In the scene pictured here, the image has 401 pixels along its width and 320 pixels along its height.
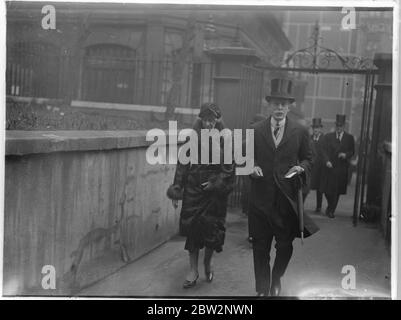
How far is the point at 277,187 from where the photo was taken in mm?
3811

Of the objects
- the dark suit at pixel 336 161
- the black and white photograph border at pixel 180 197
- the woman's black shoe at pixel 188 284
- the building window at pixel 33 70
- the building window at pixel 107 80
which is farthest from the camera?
the dark suit at pixel 336 161

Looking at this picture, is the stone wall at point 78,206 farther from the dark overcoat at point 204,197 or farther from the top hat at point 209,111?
the top hat at point 209,111

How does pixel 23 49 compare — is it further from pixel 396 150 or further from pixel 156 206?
pixel 396 150

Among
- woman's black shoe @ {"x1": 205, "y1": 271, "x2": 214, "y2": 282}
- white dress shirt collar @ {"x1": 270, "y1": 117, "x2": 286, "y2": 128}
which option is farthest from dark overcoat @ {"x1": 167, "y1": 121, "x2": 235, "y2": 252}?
white dress shirt collar @ {"x1": 270, "y1": 117, "x2": 286, "y2": 128}

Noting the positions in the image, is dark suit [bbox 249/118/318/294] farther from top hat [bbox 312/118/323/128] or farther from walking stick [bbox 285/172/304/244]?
top hat [bbox 312/118/323/128]

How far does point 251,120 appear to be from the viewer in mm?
4629

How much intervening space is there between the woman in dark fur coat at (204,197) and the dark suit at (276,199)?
0.29 meters

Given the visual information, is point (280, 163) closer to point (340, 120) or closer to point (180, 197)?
point (180, 197)

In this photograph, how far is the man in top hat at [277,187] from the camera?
3.81m

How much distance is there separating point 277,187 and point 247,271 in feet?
2.61

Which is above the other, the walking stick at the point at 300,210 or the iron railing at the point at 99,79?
the iron railing at the point at 99,79

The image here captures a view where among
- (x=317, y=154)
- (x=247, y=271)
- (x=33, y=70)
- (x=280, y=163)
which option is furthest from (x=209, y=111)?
(x=317, y=154)

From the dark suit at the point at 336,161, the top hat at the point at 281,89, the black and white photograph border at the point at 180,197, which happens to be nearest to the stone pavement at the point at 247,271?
the black and white photograph border at the point at 180,197
